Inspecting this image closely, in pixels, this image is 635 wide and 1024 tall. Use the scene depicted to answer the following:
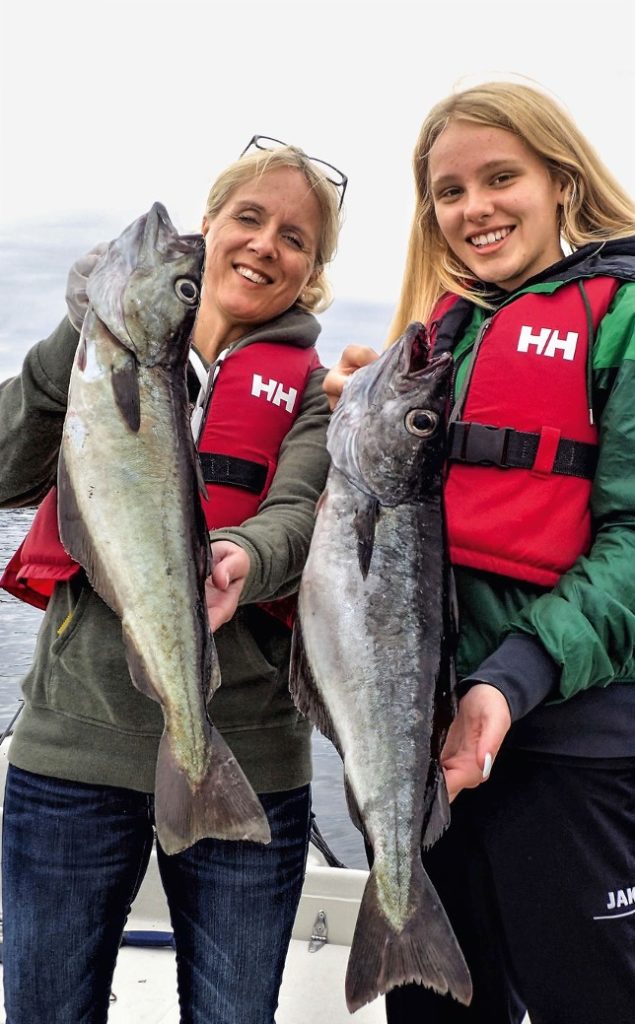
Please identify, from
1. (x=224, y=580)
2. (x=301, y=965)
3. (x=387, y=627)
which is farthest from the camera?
(x=301, y=965)

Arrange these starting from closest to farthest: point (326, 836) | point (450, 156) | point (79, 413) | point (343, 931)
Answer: point (79, 413), point (450, 156), point (343, 931), point (326, 836)

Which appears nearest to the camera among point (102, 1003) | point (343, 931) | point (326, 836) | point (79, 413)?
point (79, 413)

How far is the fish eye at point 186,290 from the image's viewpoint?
2449 mm

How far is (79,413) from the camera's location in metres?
2.44

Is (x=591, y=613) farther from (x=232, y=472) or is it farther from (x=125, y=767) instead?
(x=125, y=767)

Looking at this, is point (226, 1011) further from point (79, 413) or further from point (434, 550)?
point (79, 413)

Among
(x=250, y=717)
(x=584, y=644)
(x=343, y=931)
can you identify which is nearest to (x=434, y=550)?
(x=584, y=644)

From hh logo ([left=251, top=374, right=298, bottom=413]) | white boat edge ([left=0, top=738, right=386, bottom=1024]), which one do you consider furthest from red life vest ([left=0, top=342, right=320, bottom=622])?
white boat edge ([left=0, top=738, right=386, bottom=1024])

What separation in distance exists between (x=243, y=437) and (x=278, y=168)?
989mm

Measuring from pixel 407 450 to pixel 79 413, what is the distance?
3.18 ft

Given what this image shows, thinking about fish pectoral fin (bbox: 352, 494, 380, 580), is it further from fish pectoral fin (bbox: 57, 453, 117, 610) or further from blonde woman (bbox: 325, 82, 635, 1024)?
fish pectoral fin (bbox: 57, 453, 117, 610)

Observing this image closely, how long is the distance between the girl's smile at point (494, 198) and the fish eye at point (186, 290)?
1.26m

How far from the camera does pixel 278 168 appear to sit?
3.28 meters

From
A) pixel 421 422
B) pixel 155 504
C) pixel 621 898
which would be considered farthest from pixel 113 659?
pixel 621 898
